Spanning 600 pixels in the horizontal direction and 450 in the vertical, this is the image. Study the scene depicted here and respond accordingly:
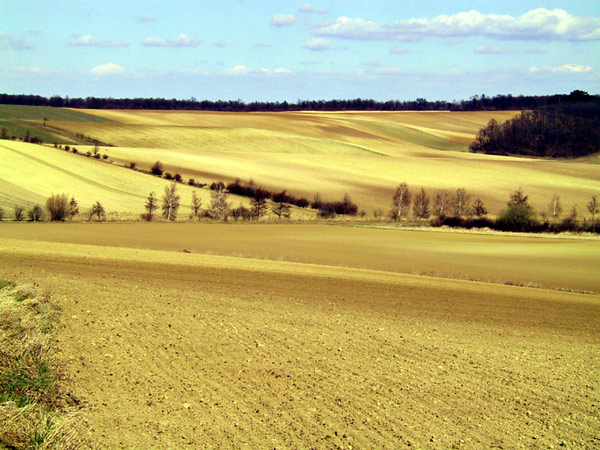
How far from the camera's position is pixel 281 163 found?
252ft

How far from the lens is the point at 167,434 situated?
7223mm

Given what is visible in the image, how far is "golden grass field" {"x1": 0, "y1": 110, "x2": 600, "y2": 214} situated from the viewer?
57.8 metres

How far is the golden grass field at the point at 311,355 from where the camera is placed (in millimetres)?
7656

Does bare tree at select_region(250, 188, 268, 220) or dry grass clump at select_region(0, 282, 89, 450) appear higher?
dry grass clump at select_region(0, 282, 89, 450)

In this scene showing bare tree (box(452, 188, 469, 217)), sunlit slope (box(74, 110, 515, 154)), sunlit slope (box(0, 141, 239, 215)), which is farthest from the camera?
sunlit slope (box(74, 110, 515, 154))

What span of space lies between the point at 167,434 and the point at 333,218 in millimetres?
44728

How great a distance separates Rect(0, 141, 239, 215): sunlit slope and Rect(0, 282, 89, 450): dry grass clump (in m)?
36.8

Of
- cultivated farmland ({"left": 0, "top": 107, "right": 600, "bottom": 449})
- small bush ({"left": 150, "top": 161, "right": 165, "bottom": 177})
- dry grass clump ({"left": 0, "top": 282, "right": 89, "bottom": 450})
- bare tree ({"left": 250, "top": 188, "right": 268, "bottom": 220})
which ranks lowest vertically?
bare tree ({"left": 250, "top": 188, "right": 268, "bottom": 220})

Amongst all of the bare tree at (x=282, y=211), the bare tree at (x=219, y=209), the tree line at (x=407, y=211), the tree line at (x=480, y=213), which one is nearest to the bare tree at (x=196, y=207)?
the tree line at (x=407, y=211)

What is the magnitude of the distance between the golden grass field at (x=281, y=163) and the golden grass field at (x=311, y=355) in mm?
31588

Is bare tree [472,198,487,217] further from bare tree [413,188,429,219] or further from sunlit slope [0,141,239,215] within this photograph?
sunlit slope [0,141,239,215]

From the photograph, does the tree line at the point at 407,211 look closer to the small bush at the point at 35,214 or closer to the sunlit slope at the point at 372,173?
the small bush at the point at 35,214

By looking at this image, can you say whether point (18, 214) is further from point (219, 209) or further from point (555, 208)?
point (555, 208)

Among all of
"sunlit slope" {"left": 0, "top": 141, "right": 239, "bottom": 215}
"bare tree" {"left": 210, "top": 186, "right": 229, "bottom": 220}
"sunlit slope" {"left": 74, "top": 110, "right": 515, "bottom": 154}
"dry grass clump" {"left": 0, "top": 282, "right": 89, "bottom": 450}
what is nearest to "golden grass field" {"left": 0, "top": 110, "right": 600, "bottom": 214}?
"sunlit slope" {"left": 0, "top": 141, "right": 239, "bottom": 215}
